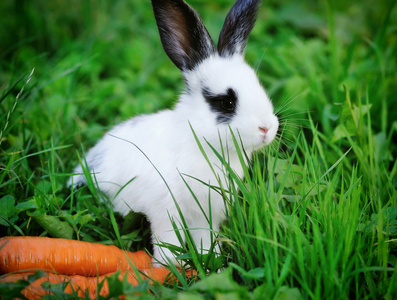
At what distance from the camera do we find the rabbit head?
2.28 meters

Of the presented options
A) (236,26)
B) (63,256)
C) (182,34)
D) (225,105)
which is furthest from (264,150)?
(63,256)

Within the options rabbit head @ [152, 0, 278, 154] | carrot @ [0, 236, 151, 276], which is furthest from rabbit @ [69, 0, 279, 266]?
carrot @ [0, 236, 151, 276]

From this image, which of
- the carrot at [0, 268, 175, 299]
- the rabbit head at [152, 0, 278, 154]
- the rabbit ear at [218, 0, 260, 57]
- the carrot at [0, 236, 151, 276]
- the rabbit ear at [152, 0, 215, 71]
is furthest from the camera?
the rabbit ear at [218, 0, 260, 57]

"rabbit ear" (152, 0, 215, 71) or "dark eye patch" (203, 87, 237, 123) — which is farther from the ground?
"rabbit ear" (152, 0, 215, 71)

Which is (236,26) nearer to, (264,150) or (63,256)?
(264,150)

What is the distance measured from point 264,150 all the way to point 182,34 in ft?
3.19

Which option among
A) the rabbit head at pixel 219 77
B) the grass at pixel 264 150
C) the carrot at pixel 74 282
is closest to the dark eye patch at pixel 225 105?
the rabbit head at pixel 219 77

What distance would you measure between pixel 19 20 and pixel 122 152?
2784 millimetres

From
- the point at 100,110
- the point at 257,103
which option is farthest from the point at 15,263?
the point at 100,110

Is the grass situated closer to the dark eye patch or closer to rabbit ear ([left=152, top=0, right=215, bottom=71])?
the dark eye patch

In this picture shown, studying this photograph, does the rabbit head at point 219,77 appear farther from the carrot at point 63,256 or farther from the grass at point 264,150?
the carrot at point 63,256

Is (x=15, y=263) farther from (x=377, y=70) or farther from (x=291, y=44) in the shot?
(x=291, y=44)

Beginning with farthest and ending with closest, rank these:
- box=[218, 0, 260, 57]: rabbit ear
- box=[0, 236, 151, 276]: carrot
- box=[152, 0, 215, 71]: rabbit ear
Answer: box=[218, 0, 260, 57]: rabbit ear → box=[152, 0, 215, 71]: rabbit ear → box=[0, 236, 151, 276]: carrot

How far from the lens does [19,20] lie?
14.6ft
